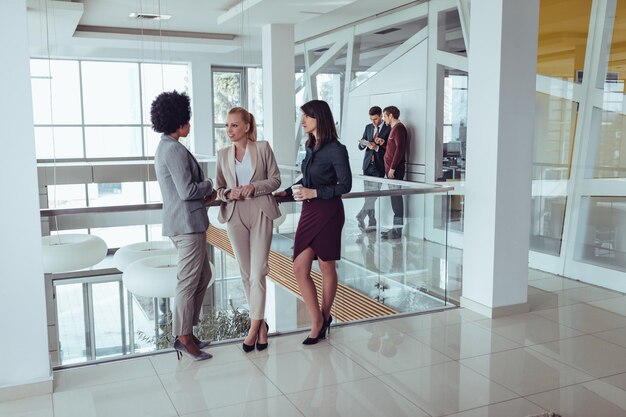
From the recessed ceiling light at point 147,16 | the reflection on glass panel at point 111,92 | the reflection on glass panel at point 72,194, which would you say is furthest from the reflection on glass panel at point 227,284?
the reflection on glass panel at point 111,92

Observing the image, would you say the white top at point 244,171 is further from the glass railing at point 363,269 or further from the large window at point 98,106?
the large window at point 98,106

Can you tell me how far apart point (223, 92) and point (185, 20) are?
18.4ft

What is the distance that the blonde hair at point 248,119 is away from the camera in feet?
15.0

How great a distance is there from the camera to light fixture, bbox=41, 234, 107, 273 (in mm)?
5203

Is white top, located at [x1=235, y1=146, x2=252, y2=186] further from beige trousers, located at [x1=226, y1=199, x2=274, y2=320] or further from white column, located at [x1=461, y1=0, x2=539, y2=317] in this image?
white column, located at [x1=461, y1=0, x2=539, y2=317]

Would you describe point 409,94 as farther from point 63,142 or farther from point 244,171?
point 63,142

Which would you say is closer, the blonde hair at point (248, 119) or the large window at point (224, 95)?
the blonde hair at point (248, 119)

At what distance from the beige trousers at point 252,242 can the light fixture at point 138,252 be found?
1234 millimetres

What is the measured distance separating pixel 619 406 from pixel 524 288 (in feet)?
6.72

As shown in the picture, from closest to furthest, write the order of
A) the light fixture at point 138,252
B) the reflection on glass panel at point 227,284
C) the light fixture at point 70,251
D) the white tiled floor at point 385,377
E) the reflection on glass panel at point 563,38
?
the white tiled floor at point 385,377 → the light fixture at point 70,251 → the light fixture at point 138,252 → the reflection on glass panel at point 227,284 → the reflection on glass panel at point 563,38

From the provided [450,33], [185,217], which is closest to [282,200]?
[185,217]

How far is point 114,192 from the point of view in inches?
634

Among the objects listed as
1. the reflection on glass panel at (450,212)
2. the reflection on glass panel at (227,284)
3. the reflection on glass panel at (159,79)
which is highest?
the reflection on glass panel at (159,79)

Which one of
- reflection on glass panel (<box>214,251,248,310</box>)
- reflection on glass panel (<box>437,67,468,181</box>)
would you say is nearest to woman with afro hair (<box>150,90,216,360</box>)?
reflection on glass panel (<box>214,251,248,310</box>)
